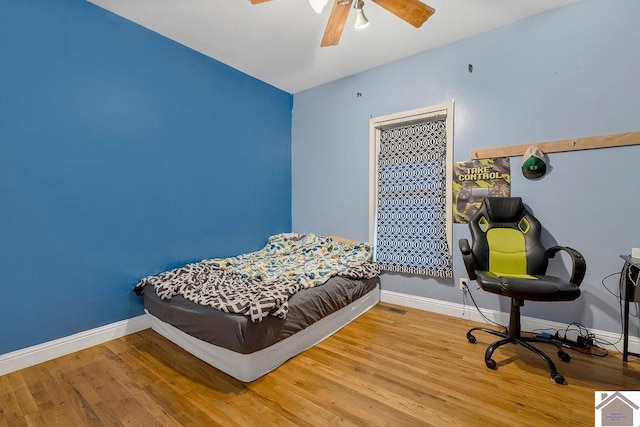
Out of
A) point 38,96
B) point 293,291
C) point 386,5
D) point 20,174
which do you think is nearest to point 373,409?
point 293,291

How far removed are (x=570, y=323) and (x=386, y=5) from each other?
278cm

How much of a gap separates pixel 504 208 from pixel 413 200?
34.4 inches

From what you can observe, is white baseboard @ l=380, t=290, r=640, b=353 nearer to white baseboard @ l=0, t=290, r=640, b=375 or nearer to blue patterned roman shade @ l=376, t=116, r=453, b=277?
white baseboard @ l=0, t=290, r=640, b=375

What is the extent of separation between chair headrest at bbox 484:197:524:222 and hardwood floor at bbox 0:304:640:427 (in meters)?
1.02

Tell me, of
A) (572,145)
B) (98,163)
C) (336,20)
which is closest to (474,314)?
(572,145)

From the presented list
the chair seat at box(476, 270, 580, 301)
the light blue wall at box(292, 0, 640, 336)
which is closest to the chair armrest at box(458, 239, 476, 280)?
the chair seat at box(476, 270, 580, 301)

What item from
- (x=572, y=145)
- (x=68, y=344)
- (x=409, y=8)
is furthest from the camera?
(x=572, y=145)

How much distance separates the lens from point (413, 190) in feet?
9.93

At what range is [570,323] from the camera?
226cm

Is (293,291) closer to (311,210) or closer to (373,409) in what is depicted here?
(373,409)

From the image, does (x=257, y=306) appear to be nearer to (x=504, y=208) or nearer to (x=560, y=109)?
(x=504, y=208)

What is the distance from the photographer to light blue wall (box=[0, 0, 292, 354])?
1930mm

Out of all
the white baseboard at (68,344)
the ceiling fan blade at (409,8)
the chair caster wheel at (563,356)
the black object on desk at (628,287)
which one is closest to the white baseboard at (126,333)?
the white baseboard at (68,344)

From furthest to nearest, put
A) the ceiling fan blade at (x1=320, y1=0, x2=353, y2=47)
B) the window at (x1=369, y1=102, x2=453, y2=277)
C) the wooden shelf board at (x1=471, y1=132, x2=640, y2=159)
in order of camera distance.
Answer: the window at (x1=369, y1=102, x2=453, y2=277)
the wooden shelf board at (x1=471, y1=132, x2=640, y2=159)
the ceiling fan blade at (x1=320, y1=0, x2=353, y2=47)
